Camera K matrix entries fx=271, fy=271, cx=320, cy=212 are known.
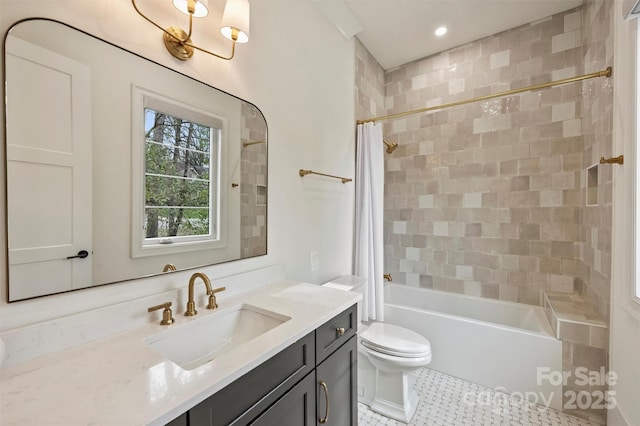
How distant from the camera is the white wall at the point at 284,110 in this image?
87 centimetres

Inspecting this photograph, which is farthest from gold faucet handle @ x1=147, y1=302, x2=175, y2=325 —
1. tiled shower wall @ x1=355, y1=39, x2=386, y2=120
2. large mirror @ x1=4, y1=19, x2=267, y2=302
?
tiled shower wall @ x1=355, y1=39, x2=386, y2=120

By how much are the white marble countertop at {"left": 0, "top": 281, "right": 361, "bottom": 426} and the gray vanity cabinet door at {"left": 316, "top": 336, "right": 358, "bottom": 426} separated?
0.30m

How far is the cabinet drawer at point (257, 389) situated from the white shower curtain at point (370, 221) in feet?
4.40

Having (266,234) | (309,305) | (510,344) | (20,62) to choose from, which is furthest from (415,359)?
(20,62)

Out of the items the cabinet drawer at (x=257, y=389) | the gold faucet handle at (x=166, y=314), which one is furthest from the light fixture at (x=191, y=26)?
the cabinet drawer at (x=257, y=389)

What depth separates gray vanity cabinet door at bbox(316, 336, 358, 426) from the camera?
1078 millimetres

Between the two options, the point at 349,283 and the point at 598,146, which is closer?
the point at 598,146

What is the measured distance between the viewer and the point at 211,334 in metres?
1.08

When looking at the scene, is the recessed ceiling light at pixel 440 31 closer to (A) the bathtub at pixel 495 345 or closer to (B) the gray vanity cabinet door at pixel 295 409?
(A) the bathtub at pixel 495 345

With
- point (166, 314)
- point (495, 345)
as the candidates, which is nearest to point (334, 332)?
point (166, 314)

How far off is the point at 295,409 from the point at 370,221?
161 centimetres

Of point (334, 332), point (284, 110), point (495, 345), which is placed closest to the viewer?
point (334, 332)

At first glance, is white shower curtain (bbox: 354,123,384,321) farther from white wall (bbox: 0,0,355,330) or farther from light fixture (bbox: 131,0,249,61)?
light fixture (bbox: 131,0,249,61)

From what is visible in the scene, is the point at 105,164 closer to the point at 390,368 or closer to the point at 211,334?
the point at 211,334
